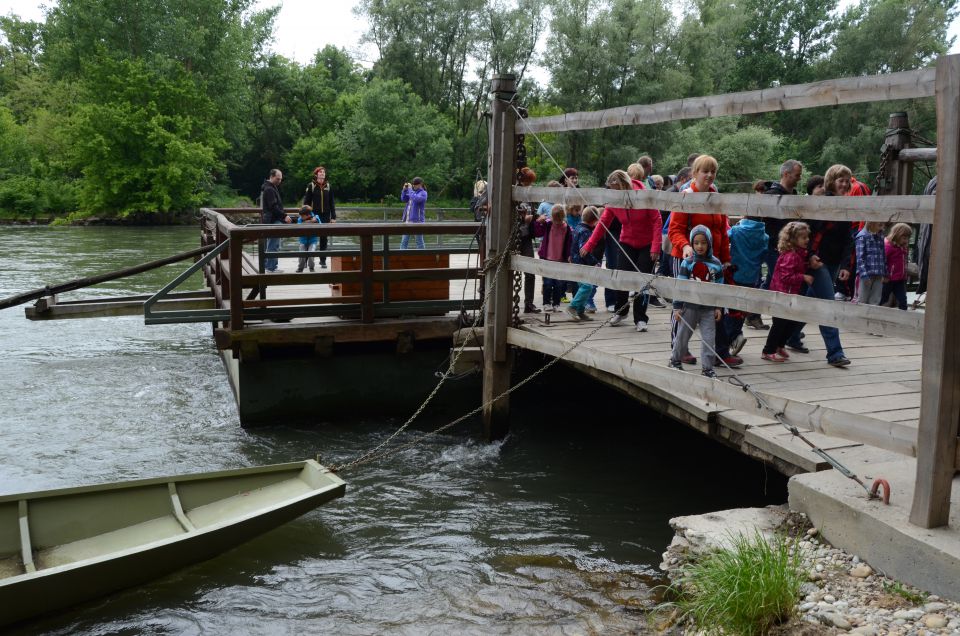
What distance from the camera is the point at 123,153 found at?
44.2 meters

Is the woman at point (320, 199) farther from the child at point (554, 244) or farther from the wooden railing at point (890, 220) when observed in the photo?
the wooden railing at point (890, 220)

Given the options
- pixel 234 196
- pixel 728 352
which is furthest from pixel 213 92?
pixel 728 352

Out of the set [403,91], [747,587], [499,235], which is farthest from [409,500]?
[403,91]

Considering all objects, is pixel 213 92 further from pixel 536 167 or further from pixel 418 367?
pixel 418 367

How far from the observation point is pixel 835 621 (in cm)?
378

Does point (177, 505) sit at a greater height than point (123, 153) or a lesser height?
lesser

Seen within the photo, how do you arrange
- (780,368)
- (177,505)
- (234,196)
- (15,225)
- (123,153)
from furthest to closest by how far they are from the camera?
(234,196) < (123,153) < (15,225) < (780,368) < (177,505)

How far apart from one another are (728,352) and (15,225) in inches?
1635

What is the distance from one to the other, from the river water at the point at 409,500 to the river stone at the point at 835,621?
125cm

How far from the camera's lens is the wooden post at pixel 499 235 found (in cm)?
743

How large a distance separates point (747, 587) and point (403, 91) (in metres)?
48.5

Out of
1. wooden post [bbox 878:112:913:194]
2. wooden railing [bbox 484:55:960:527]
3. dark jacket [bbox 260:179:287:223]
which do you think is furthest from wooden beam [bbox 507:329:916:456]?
dark jacket [bbox 260:179:287:223]

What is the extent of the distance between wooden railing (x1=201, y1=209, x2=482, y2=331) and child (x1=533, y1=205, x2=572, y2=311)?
2.57 feet

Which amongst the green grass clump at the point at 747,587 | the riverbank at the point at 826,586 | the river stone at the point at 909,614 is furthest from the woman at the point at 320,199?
the river stone at the point at 909,614
